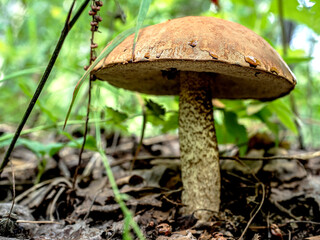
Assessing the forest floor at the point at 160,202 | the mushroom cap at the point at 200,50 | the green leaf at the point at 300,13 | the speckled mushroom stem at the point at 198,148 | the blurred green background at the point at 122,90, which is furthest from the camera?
the blurred green background at the point at 122,90

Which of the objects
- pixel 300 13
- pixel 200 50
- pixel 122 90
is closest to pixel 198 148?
pixel 200 50

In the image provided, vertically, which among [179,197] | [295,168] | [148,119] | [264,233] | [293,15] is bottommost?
[264,233]

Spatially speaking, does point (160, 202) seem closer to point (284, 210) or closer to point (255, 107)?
point (284, 210)

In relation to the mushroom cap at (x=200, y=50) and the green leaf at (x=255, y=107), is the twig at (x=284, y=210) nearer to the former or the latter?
the green leaf at (x=255, y=107)

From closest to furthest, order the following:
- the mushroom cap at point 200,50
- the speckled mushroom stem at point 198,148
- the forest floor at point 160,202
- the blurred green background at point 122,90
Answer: the mushroom cap at point 200,50
the forest floor at point 160,202
the speckled mushroom stem at point 198,148
the blurred green background at point 122,90

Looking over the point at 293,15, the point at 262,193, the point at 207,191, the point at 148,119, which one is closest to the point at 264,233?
the point at 262,193

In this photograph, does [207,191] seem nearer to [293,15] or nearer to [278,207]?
[278,207]

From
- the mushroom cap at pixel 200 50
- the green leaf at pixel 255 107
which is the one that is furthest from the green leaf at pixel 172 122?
the mushroom cap at pixel 200 50

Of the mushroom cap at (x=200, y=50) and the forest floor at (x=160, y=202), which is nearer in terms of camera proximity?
the mushroom cap at (x=200, y=50)
